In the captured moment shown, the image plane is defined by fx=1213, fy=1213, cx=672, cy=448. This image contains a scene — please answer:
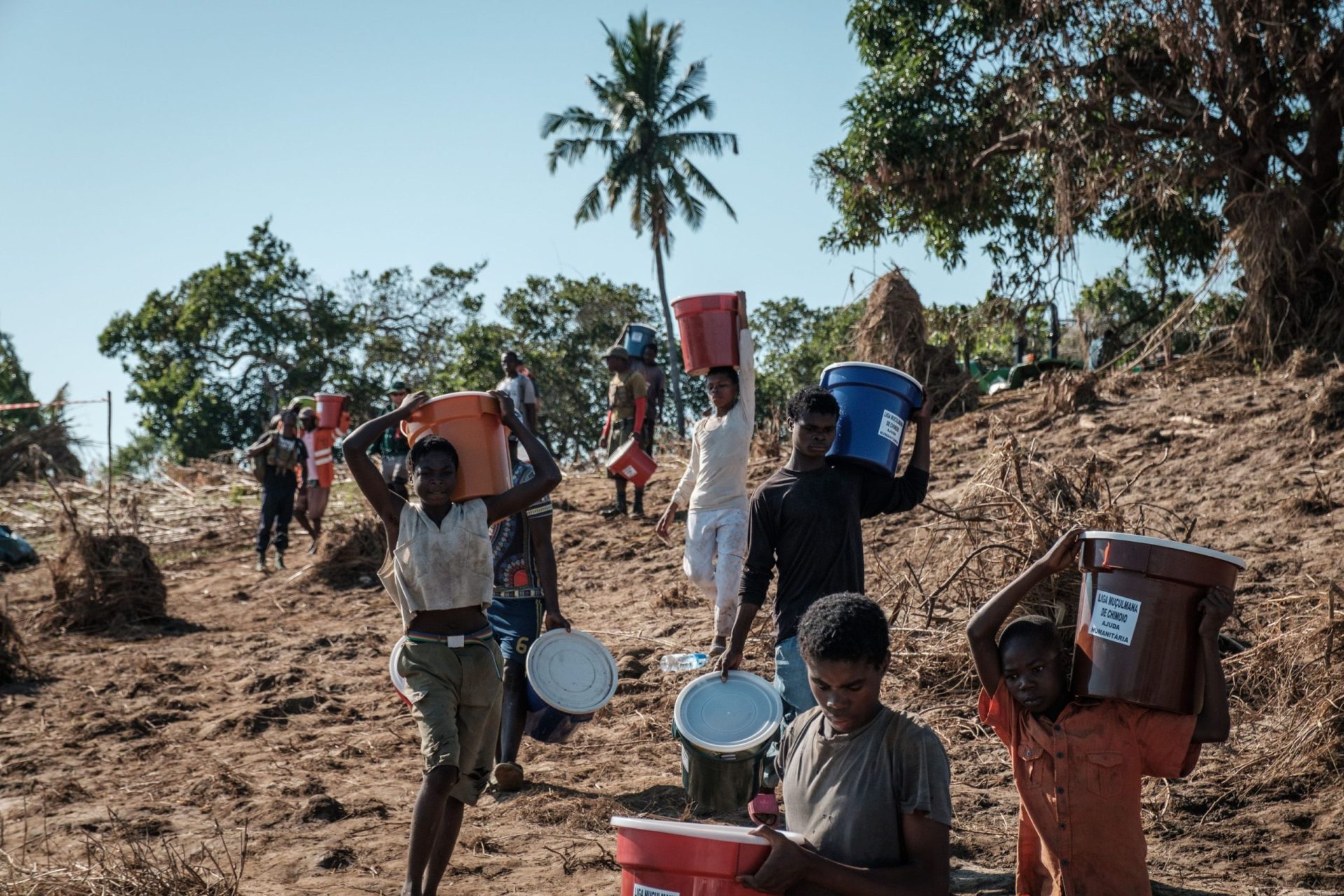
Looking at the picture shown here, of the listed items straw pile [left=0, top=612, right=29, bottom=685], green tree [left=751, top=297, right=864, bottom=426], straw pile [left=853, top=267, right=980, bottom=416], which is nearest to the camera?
straw pile [left=0, top=612, right=29, bottom=685]

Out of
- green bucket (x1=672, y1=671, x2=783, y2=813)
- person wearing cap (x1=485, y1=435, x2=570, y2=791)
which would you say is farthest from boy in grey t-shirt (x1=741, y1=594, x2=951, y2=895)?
person wearing cap (x1=485, y1=435, x2=570, y2=791)

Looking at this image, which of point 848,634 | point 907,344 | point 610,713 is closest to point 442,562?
point 848,634

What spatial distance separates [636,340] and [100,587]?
200 inches

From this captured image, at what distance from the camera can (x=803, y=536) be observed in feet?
13.0

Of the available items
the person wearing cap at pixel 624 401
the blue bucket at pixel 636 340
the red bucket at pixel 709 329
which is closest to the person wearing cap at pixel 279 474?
the person wearing cap at pixel 624 401

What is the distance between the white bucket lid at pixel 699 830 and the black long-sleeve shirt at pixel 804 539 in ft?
5.26

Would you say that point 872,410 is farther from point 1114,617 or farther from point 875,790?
point 875,790

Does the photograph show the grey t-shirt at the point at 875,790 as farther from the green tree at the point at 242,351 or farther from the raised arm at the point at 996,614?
the green tree at the point at 242,351

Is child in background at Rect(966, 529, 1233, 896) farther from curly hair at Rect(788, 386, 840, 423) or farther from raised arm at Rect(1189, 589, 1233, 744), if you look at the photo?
curly hair at Rect(788, 386, 840, 423)

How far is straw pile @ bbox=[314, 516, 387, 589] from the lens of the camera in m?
11.5

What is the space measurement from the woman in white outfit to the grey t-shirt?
Answer: 3.47 meters

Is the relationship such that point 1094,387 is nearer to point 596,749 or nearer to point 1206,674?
point 596,749

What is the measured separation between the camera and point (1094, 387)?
412 inches

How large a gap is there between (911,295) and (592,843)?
29.7 feet
